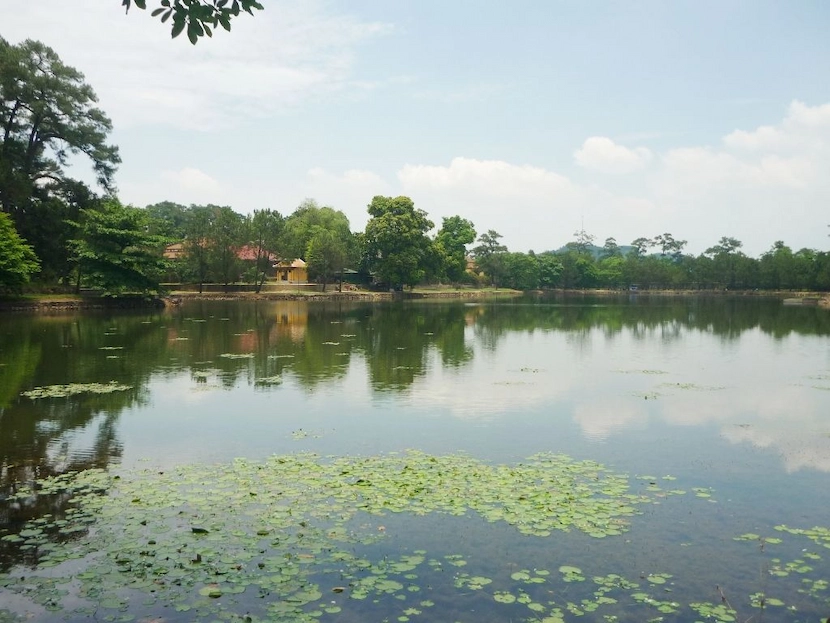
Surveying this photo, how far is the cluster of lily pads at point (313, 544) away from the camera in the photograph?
614 centimetres

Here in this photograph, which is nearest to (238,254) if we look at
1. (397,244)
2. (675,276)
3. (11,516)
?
(397,244)

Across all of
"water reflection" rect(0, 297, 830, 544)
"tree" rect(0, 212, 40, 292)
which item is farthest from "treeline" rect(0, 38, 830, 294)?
"water reflection" rect(0, 297, 830, 544)

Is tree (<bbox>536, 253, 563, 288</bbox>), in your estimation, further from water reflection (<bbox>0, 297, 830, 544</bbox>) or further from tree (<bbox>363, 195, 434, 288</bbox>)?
water reflection (<bbox>0, 297, 830, 544</bbox>)

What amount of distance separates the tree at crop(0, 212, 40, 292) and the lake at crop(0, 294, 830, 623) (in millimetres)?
24033

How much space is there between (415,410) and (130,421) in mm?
6220

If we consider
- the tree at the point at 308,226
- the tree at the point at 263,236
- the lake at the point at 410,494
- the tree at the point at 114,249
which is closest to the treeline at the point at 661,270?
the tree at the point at 308,226

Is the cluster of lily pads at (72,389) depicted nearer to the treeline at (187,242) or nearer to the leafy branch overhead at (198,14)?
the leafy branch overhead at (198,14)

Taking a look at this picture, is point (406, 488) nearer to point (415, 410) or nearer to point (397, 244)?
point (415, 410)

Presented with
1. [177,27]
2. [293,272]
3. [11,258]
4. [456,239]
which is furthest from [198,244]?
[177,27]

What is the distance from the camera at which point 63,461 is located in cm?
1073

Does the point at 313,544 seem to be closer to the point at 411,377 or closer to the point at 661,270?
the point at 411,377

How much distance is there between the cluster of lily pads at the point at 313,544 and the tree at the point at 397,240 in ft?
229

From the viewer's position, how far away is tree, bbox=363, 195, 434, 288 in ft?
261

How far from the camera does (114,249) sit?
4897 cm
